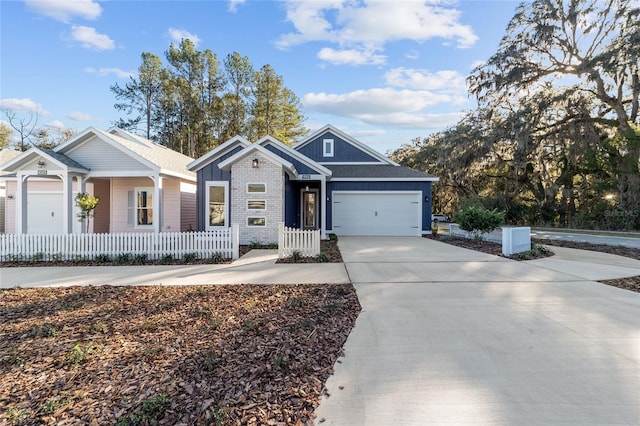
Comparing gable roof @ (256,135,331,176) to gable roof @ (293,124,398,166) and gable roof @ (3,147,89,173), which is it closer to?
gable roof @ (293,124,398,166)

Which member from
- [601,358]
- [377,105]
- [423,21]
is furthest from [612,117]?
[601,358]

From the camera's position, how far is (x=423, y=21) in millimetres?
11086

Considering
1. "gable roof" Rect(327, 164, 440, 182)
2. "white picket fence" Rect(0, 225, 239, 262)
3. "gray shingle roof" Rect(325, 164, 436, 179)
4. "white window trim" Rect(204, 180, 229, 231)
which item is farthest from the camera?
"gray shingle roof" Rect(325, 164, 436, 179)

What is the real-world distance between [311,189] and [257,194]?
5.55m

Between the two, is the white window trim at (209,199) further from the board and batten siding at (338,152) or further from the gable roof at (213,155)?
the board and batten siding at (338,152)

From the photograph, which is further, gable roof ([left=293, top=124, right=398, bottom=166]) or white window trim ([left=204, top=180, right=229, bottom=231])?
gable roof ([left=293, top=124, right=398, bottom=166])

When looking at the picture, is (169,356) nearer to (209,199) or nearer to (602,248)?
(209,199)

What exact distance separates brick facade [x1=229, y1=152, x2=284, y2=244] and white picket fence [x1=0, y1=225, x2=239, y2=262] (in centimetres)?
224

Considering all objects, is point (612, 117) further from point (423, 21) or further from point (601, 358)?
point (601, 358)

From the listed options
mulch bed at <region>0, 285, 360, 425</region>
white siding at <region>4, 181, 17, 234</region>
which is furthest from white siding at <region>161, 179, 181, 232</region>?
mulch bed at <region>0, 285, 360, 425</region>

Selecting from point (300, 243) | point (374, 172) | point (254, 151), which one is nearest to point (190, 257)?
point (300, 243)

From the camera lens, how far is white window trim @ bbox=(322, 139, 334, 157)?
61.5 feet

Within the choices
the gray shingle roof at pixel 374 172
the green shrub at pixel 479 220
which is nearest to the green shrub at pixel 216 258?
the gray shingle roof at pixel 374 172

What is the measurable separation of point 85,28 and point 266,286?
674 inches
